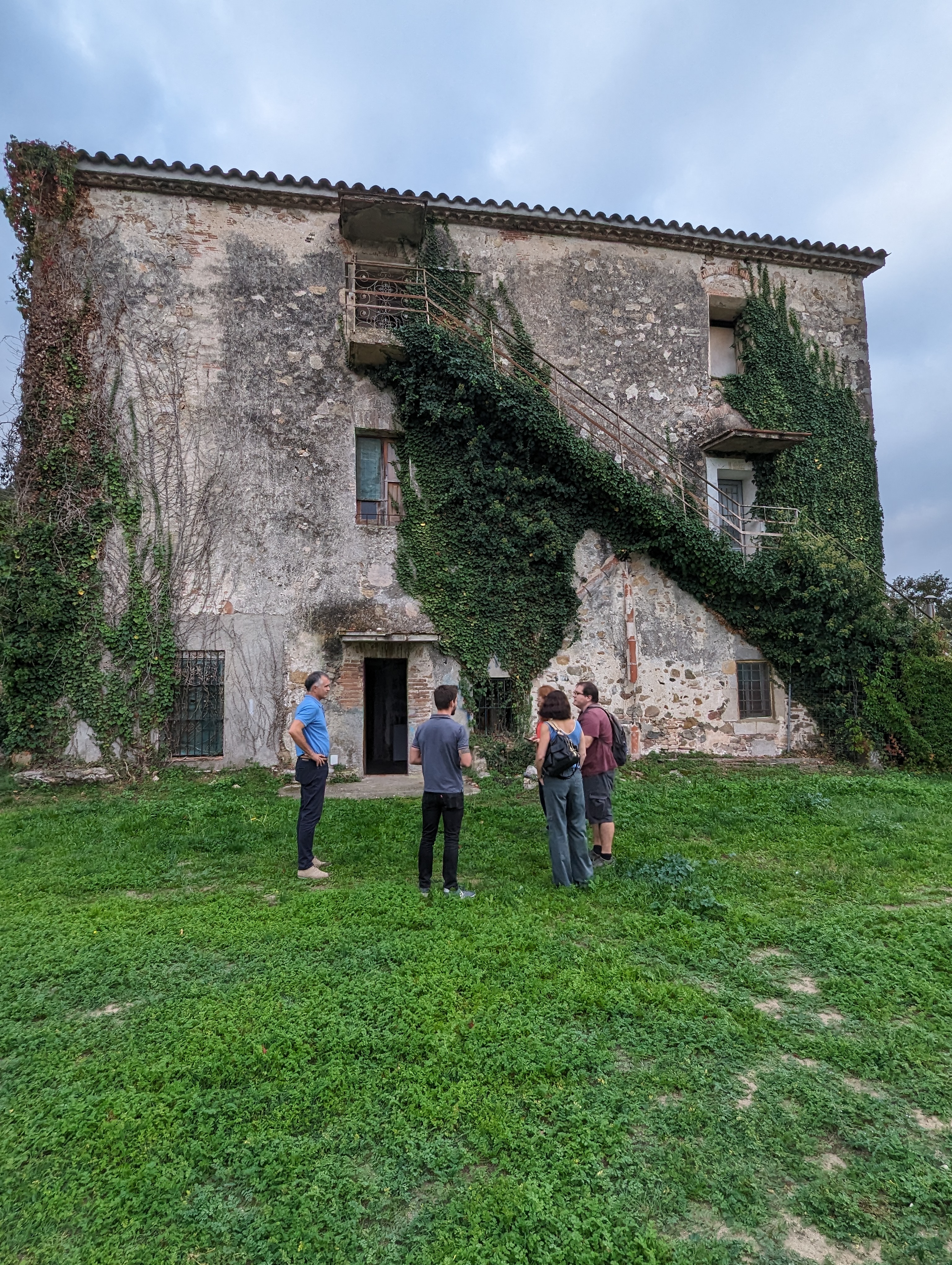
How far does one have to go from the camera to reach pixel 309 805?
652 centimetres

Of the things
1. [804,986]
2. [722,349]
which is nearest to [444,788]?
[804,986]

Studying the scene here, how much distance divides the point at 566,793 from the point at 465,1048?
9.15 feet

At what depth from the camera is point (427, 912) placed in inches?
211

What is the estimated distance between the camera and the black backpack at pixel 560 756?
5.96m

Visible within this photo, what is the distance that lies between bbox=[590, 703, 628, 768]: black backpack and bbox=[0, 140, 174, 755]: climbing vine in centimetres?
781

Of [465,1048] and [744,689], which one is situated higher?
[744,689]

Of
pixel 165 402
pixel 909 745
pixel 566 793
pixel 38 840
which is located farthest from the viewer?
pixel 909 745

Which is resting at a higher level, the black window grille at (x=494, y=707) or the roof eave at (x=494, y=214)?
the roof eave at (x=494, y=214)

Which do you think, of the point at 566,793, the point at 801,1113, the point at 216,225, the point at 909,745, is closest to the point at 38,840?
the point at 566,793

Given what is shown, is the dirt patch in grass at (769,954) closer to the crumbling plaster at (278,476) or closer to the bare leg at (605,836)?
the bare leg at (605,836)

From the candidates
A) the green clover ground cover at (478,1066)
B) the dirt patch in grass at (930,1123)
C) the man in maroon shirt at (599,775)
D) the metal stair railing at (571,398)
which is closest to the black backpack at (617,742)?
the man in maroon shirt at (599,775)

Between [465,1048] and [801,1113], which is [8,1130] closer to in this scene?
[465,1048]

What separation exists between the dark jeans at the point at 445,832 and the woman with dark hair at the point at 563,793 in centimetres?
81

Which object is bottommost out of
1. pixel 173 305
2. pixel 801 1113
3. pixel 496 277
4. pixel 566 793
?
pixel 801 1113
